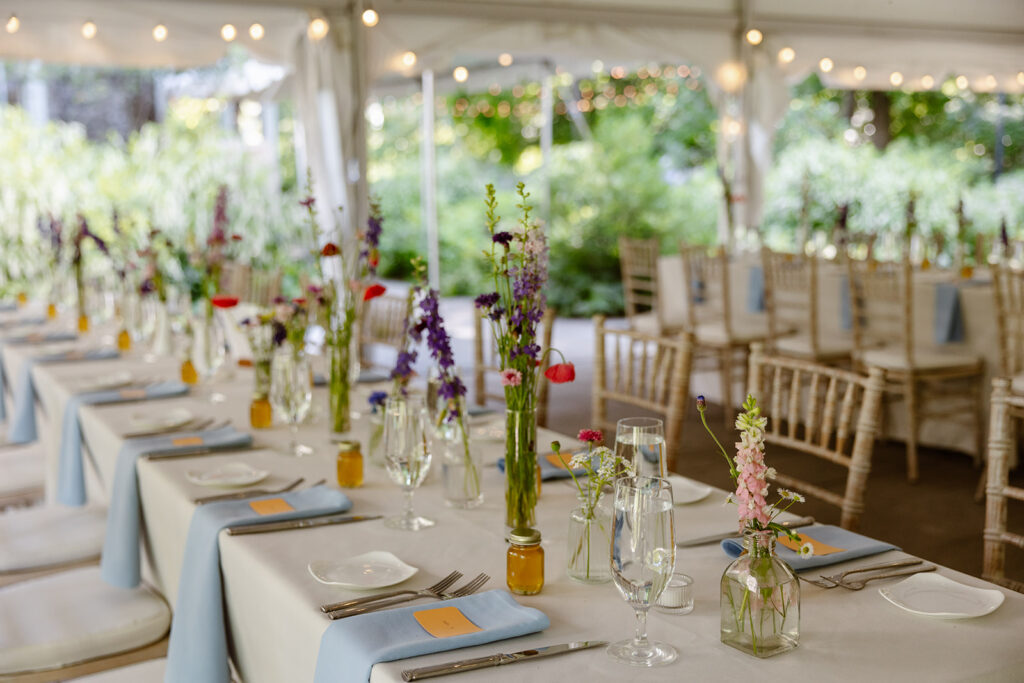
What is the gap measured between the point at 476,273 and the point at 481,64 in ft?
12.6

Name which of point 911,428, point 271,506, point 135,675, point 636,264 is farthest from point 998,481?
point 636,264

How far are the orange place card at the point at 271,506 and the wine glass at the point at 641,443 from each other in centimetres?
64

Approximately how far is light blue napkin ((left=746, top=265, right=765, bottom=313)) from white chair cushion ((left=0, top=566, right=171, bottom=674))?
13.6 ft

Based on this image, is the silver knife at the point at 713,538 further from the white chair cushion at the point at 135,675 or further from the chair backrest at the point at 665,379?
the white chair cushion at the point at 135,675

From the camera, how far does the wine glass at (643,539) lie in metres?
1.16

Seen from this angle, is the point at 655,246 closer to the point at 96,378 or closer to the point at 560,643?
the point at 96,378

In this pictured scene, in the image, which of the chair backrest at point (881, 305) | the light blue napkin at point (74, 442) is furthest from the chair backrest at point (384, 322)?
the chair backrest at point (881, 305)

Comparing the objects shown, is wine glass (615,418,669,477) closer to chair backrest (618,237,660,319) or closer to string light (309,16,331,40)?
chair backrest (618,237,660,319)

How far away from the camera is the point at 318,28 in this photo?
6.36 metres

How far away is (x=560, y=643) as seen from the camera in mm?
1264

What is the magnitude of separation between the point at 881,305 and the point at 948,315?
418mm

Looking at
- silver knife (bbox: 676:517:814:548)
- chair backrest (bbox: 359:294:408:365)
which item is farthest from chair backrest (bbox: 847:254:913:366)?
silver knife (bbox: 676:517:814:548)

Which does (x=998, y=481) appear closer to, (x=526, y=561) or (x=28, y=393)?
(x=526, y=561)

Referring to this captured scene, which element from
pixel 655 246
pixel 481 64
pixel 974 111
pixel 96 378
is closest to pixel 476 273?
pixel 481 64
